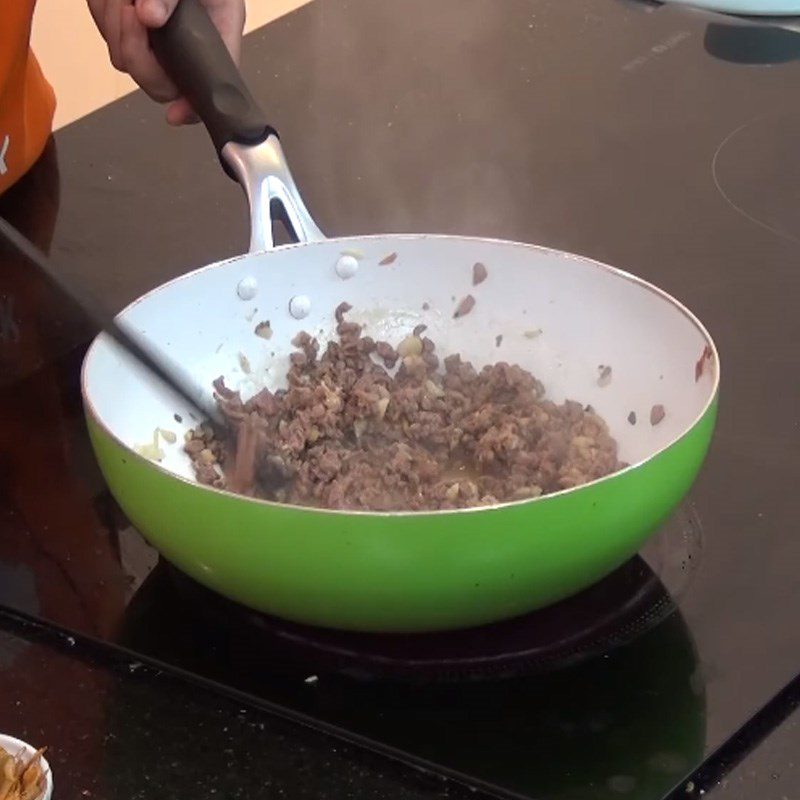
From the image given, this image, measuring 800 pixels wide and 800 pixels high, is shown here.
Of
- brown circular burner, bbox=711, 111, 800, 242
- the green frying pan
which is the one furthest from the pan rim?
brown circular burner, bbox=711, 111, 800, 242

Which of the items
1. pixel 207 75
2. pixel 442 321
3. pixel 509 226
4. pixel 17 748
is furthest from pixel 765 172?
pixel 17 748

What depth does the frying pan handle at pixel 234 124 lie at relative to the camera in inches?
32.8

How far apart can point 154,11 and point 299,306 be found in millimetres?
215

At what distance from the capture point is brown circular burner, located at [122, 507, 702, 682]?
2.05 ft

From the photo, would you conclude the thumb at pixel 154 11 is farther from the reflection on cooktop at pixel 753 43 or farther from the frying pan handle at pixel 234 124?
the reflection on cooktop at pixel 753 43

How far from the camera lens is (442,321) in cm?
86

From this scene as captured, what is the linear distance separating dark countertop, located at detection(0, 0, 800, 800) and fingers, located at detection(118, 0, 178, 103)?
10 cm

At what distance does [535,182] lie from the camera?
41.6 inches

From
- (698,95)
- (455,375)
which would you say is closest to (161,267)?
(455,375)

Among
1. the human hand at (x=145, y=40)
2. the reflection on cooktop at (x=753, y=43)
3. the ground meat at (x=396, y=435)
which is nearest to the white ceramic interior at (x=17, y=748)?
the ground meat at (x=396, y=435)

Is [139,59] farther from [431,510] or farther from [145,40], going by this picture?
[431,510]

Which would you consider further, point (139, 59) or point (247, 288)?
point (139, 59)

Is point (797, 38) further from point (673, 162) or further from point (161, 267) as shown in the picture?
point (161, 267)

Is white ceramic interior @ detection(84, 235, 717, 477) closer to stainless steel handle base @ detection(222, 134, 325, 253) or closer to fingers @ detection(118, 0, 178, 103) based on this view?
stainless steel handle base @ detection(222, 134, 325, 253)
